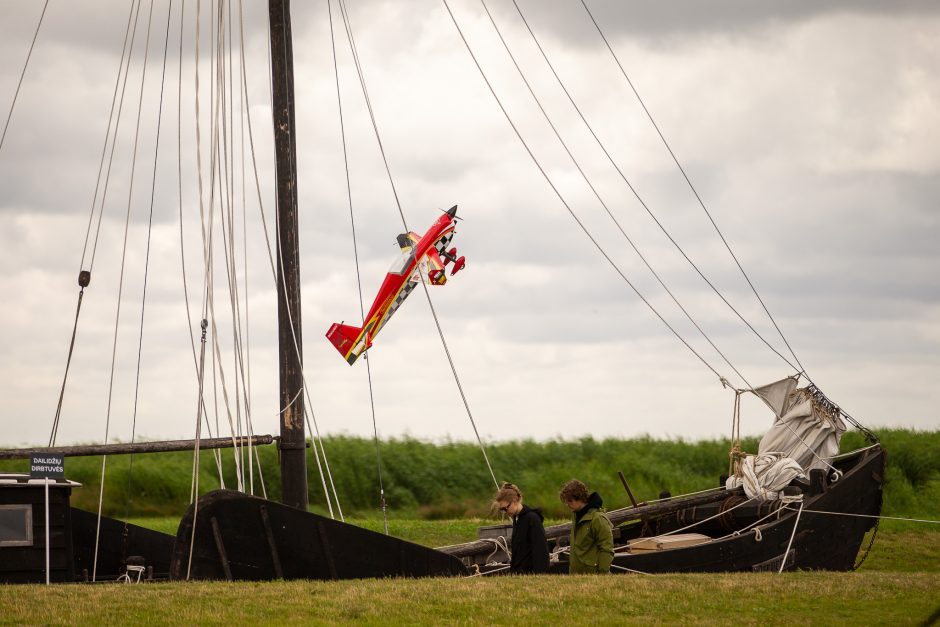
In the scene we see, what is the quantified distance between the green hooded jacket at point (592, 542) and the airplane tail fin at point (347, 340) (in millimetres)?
3857

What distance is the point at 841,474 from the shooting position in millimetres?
15070

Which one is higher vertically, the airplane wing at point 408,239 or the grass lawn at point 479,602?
the airplane wing at point 408,239

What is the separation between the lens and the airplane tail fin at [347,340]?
14.0 meters

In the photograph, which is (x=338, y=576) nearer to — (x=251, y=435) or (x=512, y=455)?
(x=251, y=435)

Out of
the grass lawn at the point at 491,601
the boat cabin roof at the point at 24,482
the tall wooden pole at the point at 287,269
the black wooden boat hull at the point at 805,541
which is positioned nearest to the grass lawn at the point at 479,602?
the grass lawn at the point at 491,601

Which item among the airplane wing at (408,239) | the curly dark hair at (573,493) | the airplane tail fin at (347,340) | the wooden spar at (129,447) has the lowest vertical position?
the curly dark hair at (573,493)

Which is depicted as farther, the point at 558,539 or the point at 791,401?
the point at 791,401

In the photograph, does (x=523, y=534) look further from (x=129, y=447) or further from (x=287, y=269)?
(x=129, y=447)

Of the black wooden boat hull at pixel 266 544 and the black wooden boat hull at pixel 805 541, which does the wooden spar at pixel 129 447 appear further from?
the black wooden boat hull at pixel 805 541

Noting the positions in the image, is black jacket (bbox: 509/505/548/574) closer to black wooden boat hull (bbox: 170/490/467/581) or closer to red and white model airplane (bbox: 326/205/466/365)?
black wooden boat hull (bbox: 170/490/467/581)

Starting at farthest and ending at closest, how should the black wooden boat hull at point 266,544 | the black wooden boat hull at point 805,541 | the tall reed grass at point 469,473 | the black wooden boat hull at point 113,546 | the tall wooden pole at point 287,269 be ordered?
1. the tall reed grass at point 469,473
2. the black wooden boat hull at point 113,546
3. the black wooden boat hull at point 805,541
4. the tall wooden pole at point 287,269
5. the black wooden boat hull at point 266,544

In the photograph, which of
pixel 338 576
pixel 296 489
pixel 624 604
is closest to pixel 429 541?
pixel 296 489

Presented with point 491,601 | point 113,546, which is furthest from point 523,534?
point 113,546

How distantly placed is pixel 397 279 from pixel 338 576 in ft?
14.7
